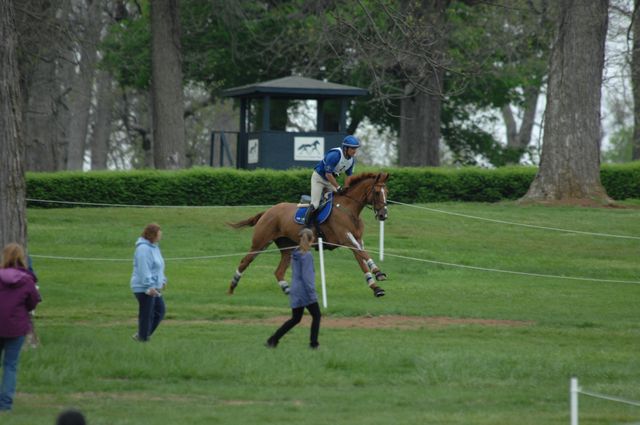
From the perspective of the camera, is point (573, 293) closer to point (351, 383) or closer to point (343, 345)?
point (343, 345)

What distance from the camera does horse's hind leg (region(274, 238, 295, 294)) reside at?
2191cm

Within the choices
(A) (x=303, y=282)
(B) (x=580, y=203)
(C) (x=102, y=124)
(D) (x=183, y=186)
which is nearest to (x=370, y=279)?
(A) (x=303, y=282)

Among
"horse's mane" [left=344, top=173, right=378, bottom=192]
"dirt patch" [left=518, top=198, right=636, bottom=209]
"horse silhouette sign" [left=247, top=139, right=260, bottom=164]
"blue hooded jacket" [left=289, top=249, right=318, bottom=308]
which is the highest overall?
"horse silhouette sign" [left=247, top=139, right=260, bottom=164]

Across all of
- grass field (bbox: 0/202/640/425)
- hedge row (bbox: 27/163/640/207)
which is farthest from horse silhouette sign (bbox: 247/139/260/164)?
grass field (bbox: 0/202/640/425)

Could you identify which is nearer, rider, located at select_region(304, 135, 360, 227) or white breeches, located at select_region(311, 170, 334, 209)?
rider, located at select_region(304, 135, 360, 227)

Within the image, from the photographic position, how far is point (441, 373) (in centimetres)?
1484

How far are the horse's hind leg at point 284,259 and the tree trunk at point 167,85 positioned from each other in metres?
18.7

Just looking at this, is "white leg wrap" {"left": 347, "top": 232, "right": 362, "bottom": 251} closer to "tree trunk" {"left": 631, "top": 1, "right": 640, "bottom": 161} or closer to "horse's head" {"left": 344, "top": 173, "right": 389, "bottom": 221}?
"horse's head" {"left": 344, "top": 173, "right": 389, "bottom": 221}

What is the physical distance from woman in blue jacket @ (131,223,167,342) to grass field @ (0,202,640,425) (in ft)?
1.42

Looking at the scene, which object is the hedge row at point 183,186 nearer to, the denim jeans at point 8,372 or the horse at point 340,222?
the horse at point 340,222

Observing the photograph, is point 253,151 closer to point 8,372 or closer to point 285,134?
point 285,134

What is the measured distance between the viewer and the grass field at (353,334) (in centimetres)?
1303

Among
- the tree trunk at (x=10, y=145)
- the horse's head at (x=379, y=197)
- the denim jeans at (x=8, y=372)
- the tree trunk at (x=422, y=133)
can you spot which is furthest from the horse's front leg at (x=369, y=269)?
the tree trunk at (x=422, y=133)

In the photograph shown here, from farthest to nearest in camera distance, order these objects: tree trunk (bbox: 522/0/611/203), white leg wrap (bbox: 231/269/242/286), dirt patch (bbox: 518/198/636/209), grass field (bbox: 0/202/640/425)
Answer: tree trunk (bbox: 522/0/611/203)
dirt patch (bbox: 518/198/636/209)
white leg wrap (bbox: 231/269/242/286)
grass field (bbox: 0/202/640/425)
